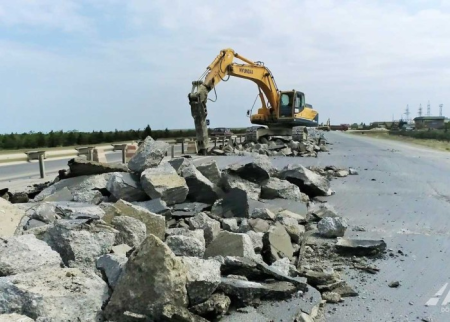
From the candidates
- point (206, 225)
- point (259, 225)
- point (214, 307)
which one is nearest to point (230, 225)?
point (259, 225)

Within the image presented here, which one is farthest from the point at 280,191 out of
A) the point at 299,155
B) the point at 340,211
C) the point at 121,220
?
the point at 299,155

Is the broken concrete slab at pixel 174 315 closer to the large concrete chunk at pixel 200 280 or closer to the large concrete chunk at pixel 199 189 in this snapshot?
the large concrete chunk at pixel 200 280

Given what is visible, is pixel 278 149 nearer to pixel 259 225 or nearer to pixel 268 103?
pixel 268 103

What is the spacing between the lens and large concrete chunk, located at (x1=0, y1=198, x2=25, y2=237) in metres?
4.79

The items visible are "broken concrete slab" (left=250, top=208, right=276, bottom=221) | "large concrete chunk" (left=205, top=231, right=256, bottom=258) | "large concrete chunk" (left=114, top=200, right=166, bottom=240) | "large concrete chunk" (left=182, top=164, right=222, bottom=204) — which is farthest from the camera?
"large concrete chunk" (left=182, top=164, right=222, bottom=204)

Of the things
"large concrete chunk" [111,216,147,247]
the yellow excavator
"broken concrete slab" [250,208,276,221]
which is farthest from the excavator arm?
"large concrete chunk" [111,216,147,247]

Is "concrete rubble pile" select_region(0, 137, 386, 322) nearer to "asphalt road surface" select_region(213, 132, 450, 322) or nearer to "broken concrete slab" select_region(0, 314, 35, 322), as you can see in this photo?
"broken concrete slab" select_region(0, 314, 35, 322)

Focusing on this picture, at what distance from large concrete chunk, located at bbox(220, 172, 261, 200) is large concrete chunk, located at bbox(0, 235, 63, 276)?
4392 mm

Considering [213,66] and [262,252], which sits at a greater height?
[213,66]

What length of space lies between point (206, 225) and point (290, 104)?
20.2m

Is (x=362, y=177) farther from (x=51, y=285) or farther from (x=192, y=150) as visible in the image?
(x=192, y=150)

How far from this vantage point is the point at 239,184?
8430mm

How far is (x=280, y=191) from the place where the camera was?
8.79 metres

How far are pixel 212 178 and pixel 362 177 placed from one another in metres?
6.25
